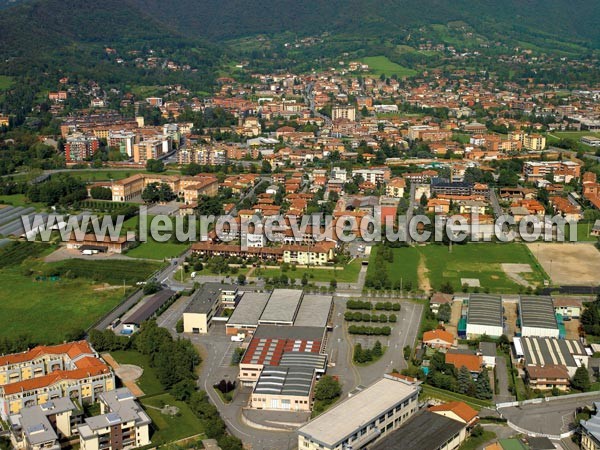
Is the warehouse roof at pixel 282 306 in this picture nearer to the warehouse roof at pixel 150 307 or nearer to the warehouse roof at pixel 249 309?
the warehouse roof at pixel 249 309

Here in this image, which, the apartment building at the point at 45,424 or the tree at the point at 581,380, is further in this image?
the tree at the point at 581,380

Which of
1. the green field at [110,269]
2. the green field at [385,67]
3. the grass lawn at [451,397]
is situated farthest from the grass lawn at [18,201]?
the green field at [385,67]

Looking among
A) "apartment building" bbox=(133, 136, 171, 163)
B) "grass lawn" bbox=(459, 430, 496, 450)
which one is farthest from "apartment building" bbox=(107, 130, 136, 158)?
"grass lawn" bbox=(459, 430, 496, 450)

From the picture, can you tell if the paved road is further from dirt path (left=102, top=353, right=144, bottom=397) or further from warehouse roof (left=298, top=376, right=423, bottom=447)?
dirt path (left=102, top=353, right=144, bottom=397)

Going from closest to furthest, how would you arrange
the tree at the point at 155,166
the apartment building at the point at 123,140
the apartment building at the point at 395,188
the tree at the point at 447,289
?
the tree at the point at 447,289 → the apartment building at the point at 395,188 → the tree at the point at 155,166 → the apartment building at the point at 123,140

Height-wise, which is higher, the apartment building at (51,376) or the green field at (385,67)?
the green field at (385,67)

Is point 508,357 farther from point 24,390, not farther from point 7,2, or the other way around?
point 7,2
